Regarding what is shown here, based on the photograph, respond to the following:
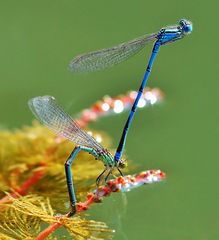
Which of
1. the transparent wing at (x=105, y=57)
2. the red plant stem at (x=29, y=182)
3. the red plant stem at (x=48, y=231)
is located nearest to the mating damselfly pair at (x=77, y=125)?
the transparent wing at (x=105, y=57)

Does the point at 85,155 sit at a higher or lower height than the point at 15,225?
higher

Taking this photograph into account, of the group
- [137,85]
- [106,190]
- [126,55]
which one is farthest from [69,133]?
[137,85]

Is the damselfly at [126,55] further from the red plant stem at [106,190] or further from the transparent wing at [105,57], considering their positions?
the red plant stem at [106,190]

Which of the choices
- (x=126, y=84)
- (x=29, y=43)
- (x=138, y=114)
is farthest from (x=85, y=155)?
(x=29, y=43)

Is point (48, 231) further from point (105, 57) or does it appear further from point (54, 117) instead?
point (105, 57)

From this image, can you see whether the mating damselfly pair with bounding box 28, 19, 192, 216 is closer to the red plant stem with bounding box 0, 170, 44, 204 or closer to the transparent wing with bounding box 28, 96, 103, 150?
the transparent wing with bounding box 28, 96, 103, 150

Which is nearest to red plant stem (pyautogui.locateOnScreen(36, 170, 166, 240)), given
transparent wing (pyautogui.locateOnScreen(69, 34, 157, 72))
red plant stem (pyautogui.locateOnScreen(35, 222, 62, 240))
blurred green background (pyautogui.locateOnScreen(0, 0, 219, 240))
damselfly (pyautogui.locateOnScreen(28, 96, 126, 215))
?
red plant stem (pyautogui.locateOnScreen(35, 222, 62, 240))

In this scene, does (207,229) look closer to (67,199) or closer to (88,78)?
(67,199)
